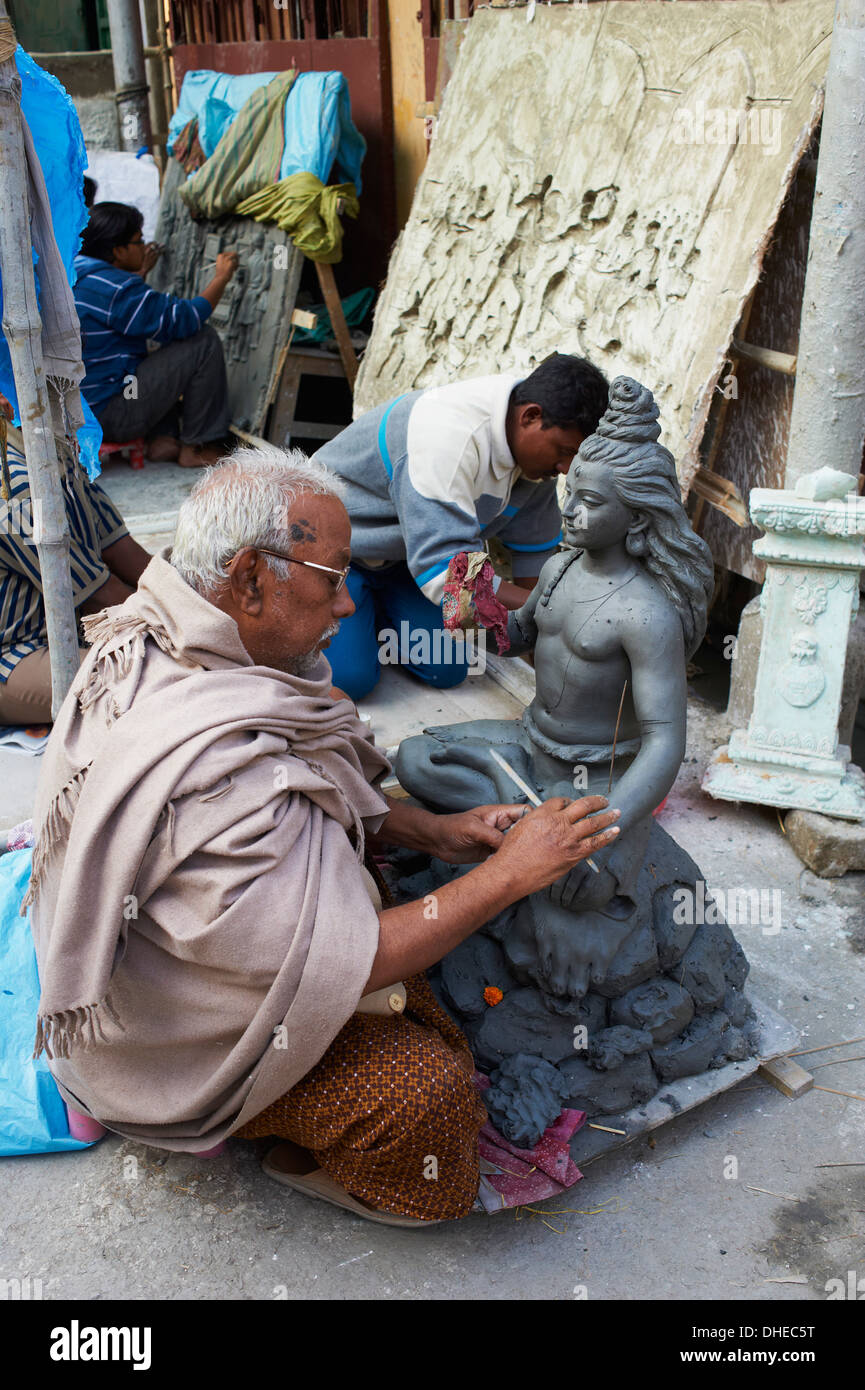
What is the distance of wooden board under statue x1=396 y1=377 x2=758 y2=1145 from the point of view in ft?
8.15

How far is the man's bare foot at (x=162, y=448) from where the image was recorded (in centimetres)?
697

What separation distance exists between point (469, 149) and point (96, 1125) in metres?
5.06

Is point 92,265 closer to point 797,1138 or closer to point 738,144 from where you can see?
point 738,144

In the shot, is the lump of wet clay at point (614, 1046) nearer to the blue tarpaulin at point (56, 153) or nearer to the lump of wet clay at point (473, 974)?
the lump of wet clay at point (473, 974)

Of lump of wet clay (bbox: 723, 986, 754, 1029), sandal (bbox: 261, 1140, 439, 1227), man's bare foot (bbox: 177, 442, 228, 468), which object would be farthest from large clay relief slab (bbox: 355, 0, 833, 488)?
sandal (bbox: 261, 1140, 439, 1227)

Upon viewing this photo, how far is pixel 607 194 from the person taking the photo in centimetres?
494

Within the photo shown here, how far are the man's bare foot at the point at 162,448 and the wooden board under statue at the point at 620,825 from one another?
4630mm

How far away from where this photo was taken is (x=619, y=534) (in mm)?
2506

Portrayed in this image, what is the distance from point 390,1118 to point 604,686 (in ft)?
3.47

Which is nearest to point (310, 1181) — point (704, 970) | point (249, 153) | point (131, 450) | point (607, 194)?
point (704, 970)

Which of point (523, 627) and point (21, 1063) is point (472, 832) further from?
point (21, 1063)

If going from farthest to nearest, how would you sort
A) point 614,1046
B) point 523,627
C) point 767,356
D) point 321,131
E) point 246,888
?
point 321,131, point 767,356, point 523,627, point 614,1046, point 246,888

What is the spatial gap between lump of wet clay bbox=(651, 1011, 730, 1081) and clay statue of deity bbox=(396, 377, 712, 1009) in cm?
26

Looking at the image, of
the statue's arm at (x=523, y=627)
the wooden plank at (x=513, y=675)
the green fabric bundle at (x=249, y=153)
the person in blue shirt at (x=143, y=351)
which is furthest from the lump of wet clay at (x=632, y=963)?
the green fabric bundle at (x=249, y=153)
